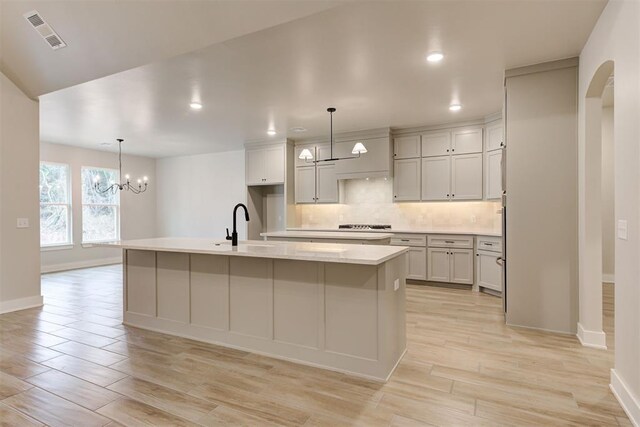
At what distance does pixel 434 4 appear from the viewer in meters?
2.47

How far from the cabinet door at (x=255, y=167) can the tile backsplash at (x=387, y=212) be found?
1009 millimetres

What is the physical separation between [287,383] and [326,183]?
14.9ft

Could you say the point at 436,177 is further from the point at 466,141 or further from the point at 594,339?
the point at 594,339

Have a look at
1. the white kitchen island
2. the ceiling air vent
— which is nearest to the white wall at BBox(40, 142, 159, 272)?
the ceiling air vent

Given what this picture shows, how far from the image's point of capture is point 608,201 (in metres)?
5.73

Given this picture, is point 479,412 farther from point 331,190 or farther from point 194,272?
point 331,190

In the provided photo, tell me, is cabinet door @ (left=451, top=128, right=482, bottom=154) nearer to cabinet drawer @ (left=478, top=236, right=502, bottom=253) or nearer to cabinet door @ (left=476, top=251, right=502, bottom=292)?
cabinet drawer @ (left=478, top=236, right=502, bottom=253)

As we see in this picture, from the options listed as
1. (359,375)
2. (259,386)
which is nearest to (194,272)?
(259,386)

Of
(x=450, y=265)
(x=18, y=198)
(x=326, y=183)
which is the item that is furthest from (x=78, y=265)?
(x=450, y=265)

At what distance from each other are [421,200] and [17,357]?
5.48m

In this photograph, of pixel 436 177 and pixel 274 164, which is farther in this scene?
pixel 274 164

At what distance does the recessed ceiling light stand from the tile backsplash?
3077 millimetres

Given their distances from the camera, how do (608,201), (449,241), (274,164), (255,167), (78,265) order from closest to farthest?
(449,241), (608,201), (274,164), (255,167), (78,265)

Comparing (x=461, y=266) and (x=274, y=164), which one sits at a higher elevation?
(x=274, y=164)
